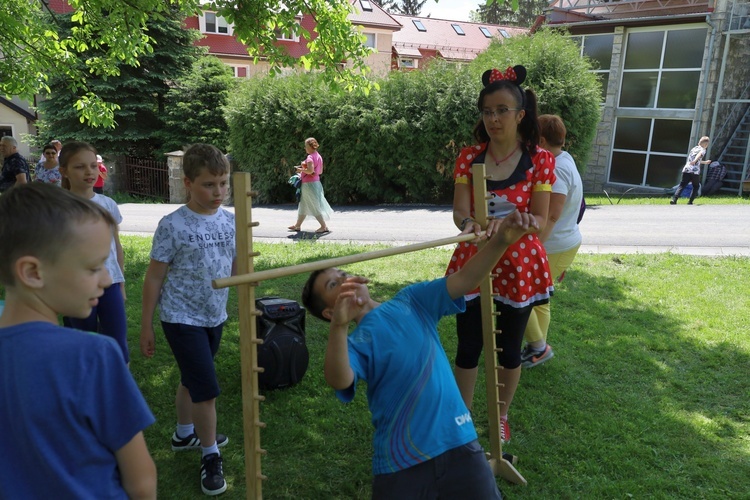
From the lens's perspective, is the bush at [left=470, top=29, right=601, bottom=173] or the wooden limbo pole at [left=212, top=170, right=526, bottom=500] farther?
the bush at [left=470, top=29, right=601, bottom=173]

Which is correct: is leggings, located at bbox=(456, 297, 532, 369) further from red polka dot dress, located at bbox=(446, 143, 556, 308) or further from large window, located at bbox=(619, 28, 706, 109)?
large window, located at bbox=(619, 28, 706, 109)

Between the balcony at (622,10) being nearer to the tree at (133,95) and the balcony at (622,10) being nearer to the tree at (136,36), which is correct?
the tree at (133,95)

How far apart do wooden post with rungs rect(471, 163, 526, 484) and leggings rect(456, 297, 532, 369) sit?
0.23 feet

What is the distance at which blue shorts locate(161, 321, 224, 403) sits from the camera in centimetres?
300

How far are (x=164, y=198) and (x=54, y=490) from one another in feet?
66.1

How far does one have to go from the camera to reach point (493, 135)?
122 inches

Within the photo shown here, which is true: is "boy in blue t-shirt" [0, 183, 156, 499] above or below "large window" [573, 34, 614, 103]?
below

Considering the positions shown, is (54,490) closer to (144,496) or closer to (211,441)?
(144,496)

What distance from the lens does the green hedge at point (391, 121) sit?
14.7 meters

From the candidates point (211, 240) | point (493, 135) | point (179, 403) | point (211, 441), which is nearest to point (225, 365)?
point (179, 403)

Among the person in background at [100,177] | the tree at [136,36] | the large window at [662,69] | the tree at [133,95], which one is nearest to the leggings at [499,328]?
the tree at [136,36]

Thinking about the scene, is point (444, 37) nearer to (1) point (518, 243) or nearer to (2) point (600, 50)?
(2) point (600, 50)

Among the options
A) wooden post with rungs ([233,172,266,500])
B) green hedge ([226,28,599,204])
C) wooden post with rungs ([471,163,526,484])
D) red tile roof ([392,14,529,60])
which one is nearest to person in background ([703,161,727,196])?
green hedge ([226,28,599,204])

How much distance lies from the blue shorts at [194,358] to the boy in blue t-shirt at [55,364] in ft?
5.24
